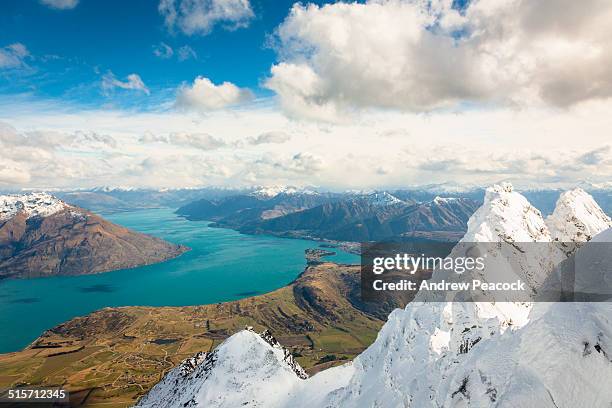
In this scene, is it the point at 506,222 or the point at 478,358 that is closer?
the point at 478,358

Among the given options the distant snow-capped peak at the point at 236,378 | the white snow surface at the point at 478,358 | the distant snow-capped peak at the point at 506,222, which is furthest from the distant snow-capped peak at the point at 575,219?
the distant snow-capped peak at the point at 236,378

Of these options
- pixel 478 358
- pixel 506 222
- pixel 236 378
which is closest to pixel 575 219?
pixel 506 222

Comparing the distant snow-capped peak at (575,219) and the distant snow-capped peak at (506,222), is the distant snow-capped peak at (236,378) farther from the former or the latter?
the distant snow-capped peak at (575,219)

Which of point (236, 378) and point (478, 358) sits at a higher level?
point (478, 358)

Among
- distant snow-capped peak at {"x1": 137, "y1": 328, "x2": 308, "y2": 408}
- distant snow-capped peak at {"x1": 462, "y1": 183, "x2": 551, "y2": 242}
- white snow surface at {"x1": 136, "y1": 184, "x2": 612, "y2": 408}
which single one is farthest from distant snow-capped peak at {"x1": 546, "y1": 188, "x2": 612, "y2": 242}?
distant snow-capped peak at {"x1": 137, "y1": 328, "x2": 308, "y2": 408}

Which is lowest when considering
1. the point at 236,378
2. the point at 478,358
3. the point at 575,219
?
the point at 236,378

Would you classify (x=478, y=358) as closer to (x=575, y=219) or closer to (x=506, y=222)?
(x=506, y=222)

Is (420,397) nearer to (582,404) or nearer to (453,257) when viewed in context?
(582,404)
